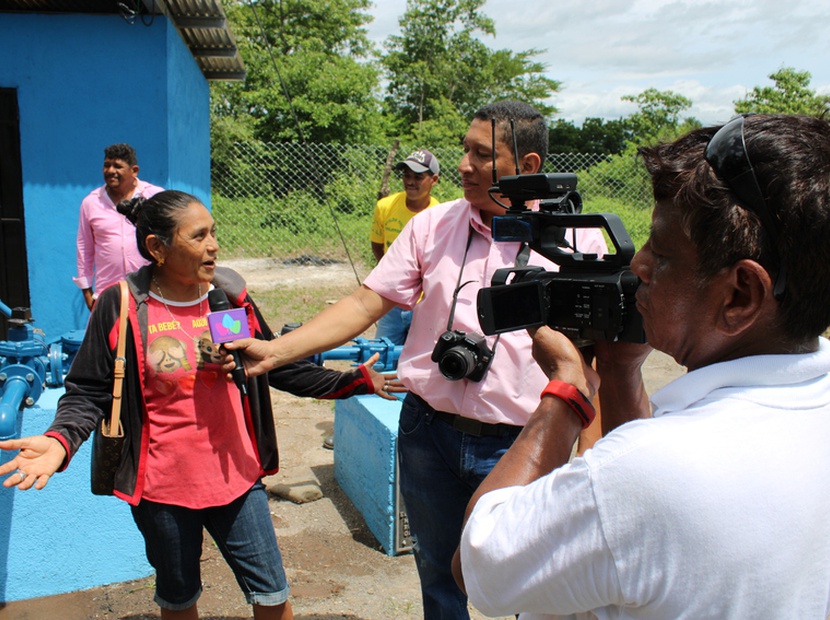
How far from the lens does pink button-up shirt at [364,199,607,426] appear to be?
220 centimetres

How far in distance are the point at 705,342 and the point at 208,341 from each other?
5.60 ft

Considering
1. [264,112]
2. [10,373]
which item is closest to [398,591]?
[10,373]

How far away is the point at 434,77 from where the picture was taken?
34.3 meters

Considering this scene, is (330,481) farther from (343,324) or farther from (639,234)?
(639,234)

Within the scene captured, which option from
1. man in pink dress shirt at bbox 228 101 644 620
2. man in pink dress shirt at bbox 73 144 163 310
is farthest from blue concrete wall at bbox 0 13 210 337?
man in pink dress shirt at bbox 228 101 644 620

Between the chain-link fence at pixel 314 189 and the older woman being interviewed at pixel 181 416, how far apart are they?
293 inches

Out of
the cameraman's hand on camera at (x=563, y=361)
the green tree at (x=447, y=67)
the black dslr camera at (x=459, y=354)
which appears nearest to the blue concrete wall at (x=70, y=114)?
the black dslr camera at (x=459, y=354)

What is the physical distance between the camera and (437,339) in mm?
2311

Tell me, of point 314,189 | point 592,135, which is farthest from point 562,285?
point 592,135

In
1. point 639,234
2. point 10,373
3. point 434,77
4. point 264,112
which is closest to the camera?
point 10,373

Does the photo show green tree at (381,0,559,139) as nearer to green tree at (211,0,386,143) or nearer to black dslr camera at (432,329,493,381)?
green tree at (211,0,386,143)

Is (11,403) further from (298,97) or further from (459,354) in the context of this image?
(298,97)

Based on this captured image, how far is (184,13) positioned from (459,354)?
614cm

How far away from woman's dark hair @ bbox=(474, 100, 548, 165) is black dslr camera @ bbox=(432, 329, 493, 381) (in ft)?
2.14
